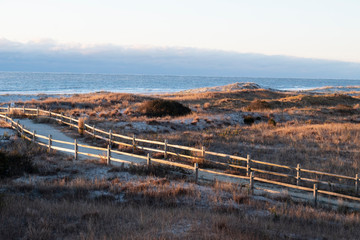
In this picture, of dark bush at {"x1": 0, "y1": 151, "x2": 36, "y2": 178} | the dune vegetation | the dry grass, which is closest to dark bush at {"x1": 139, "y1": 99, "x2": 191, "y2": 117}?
the dune vegetation

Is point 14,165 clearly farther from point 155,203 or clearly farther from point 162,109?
point 162,109

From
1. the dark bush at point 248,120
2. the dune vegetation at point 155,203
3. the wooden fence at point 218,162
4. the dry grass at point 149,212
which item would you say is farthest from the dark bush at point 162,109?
the dry grass at point 149,212

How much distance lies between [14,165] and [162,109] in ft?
81.3

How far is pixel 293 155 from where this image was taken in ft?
62.4

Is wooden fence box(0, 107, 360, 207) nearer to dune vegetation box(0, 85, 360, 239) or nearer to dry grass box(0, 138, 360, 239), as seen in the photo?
dune vegetation box(0, 85, 360, 239)

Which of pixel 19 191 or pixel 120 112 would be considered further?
pixel 120 112

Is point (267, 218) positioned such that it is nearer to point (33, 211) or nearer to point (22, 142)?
point (33, 211)

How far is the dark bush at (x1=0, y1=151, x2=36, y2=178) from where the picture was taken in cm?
1380

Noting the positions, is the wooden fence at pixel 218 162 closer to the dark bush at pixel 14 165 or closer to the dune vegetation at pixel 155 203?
the dune vegetation at pixel 155 203

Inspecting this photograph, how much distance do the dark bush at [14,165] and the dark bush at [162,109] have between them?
2352 centimetres

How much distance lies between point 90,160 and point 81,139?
733 centimetres

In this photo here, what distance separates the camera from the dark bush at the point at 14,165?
45.3 ft

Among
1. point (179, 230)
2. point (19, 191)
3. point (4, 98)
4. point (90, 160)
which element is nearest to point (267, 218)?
point (179, 230)

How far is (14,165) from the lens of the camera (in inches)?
565
